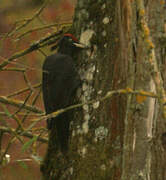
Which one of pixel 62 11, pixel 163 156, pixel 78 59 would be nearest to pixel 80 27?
pixel 78 59

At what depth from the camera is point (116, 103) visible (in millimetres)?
2855

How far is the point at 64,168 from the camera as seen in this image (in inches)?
123

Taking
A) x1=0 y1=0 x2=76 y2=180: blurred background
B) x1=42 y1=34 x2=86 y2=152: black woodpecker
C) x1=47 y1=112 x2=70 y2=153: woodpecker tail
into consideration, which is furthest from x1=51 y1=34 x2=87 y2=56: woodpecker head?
x1=0 y1=0 x2=76 y2=180: blurred background

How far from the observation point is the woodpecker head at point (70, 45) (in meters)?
3.24

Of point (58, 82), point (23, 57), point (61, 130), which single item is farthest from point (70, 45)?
point (23, 57)

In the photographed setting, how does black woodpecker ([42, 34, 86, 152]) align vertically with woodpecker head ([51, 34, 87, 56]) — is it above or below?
below

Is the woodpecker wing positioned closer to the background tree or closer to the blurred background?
the background tree

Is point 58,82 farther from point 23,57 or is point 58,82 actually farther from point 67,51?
point 23,57

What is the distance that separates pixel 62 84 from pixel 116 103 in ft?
2.23

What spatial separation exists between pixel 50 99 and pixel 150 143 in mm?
1183

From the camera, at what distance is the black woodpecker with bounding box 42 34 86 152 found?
3.19 meters

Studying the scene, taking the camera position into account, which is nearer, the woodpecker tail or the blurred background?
the woodpecker tail

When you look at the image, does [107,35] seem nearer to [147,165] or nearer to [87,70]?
[87,70]

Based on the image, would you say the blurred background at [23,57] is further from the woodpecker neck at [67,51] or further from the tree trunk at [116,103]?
the tree trunk at [116,103]
